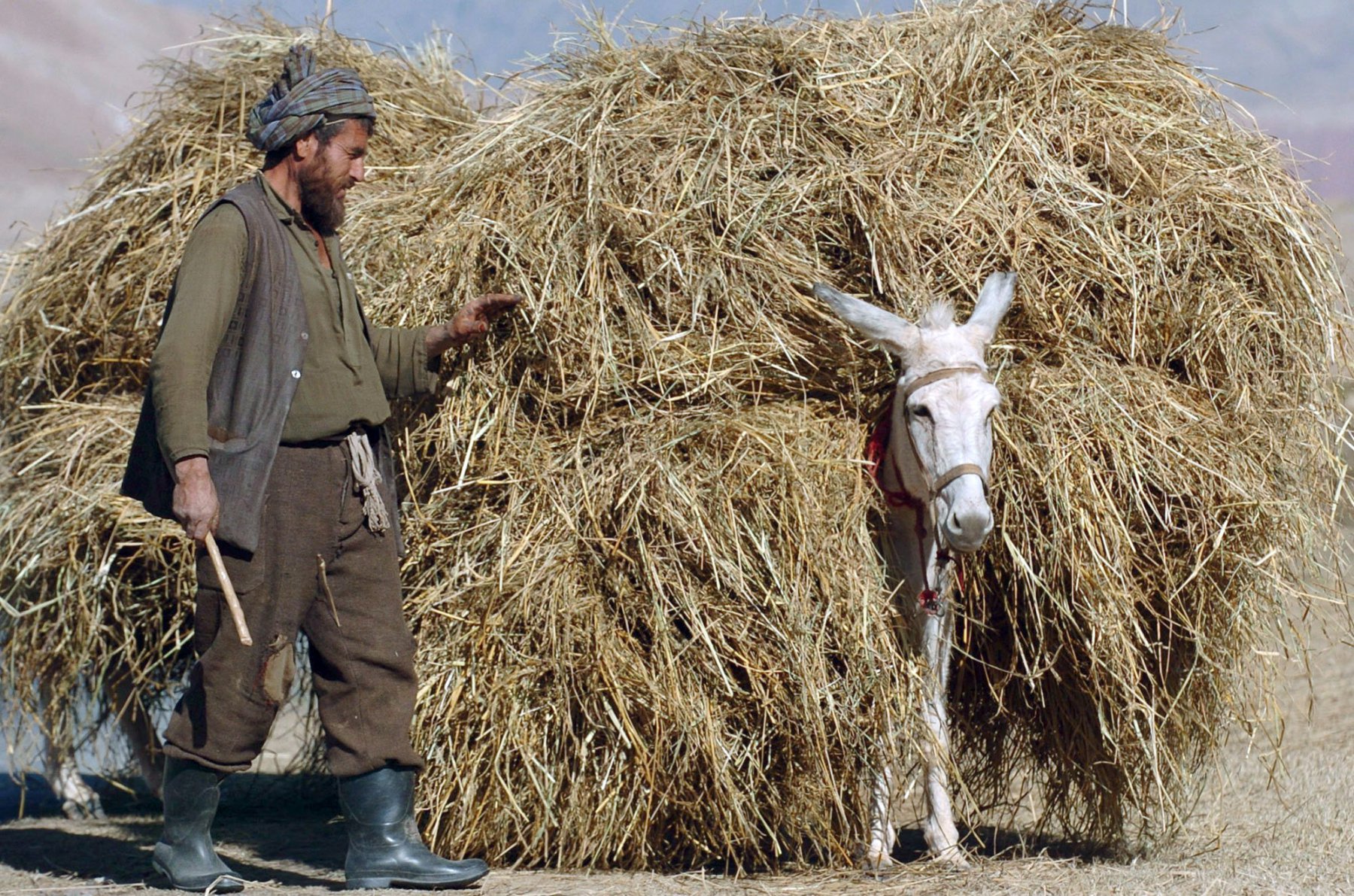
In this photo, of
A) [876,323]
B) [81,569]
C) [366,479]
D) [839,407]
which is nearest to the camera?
[366,479]

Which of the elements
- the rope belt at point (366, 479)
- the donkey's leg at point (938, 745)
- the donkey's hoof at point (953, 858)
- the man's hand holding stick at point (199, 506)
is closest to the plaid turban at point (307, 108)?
the rope belt at point (366, 479)

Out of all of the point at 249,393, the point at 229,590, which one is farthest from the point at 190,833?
the point at 249,393

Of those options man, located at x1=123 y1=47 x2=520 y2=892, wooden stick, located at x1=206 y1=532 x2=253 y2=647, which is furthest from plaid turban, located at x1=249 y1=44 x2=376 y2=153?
wooden stick, located at x1=206 y1=532 x2=253 y2=647

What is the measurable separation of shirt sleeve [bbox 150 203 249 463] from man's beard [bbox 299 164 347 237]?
24 centimetres

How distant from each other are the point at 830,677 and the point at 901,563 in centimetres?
53

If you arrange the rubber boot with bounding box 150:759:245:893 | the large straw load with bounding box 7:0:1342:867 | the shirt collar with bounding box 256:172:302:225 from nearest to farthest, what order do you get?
the rubber boot with bounding box 150:759:245:893 → the shirt collar with bounding box 256:172:302:225 → the large straw load with bounding box 7:0:1342:867

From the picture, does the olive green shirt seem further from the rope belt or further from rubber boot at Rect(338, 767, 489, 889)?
rubber boot at Rect(338, 767, 489, 889)

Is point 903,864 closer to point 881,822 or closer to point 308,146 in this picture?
point 881,822

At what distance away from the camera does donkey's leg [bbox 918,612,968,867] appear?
3.74 meters

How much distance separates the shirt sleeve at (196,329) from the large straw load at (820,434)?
790 millimetres

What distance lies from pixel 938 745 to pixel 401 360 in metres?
1.87

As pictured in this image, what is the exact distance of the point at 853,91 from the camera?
4.15 meters

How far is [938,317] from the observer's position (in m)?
3.68

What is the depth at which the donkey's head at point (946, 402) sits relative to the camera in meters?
3.41
